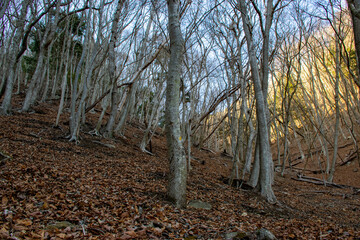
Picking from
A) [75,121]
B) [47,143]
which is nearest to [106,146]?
[75,121]

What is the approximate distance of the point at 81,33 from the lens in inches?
640

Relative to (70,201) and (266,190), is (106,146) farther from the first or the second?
(266,190)

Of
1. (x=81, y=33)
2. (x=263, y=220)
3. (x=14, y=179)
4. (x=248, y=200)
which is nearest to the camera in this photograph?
(x=14, y=179)

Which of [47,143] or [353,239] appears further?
[47,143]

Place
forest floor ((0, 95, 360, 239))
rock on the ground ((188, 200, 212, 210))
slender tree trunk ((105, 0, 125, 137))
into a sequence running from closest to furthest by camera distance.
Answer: forest floor ((0, 95, 360, 239)) < rock on the ground ((188, 200, 212, 210)) < slender tree trunk ((105, 0, 125, 137))

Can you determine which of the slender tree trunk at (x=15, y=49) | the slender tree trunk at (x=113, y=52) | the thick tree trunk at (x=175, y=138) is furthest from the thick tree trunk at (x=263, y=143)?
the slender tree trunk at (x=15, y=49)

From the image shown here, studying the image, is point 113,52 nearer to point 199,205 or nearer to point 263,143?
point 263,143

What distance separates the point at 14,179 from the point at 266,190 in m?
5.03

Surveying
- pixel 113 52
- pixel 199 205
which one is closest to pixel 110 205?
pixel 199 205

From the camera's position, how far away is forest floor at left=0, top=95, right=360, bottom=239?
250 centimetres

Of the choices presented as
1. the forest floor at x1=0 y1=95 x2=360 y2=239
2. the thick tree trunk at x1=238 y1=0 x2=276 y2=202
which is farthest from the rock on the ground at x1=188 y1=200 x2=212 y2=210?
the thick tree trunk at x1=238 y1=0 x2=276 y2=202

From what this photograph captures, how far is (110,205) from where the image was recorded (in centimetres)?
326

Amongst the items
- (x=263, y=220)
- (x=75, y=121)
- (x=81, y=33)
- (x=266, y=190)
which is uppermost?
(x=81, y=33)

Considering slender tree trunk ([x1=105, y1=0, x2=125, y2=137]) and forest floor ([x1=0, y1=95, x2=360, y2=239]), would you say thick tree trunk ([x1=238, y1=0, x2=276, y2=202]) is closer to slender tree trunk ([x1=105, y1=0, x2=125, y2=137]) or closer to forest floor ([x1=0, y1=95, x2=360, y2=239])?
forest floor ([x1=0, y1=95, x2=360, y2=239])
